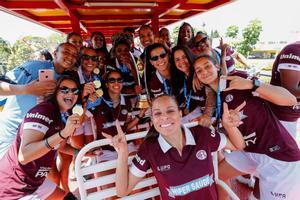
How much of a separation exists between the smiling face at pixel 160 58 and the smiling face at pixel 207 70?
2.61 feet

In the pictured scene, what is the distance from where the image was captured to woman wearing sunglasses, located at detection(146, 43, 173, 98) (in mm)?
2787

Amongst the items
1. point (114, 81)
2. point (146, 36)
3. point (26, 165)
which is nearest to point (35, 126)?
point (26, 165)

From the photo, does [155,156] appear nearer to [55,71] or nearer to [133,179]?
[133,179]

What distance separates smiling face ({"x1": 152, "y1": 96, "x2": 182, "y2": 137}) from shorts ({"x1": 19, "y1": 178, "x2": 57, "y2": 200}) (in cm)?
103

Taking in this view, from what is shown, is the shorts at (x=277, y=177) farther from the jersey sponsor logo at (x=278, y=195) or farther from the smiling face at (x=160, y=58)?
the smiling face at (x=160, y=58)

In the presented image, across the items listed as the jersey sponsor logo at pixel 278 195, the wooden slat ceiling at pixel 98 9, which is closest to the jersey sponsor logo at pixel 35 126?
the jersey sponsor logo at pixel 278 195

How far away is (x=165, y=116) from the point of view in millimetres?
1741

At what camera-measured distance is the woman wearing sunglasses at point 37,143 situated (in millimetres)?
1666

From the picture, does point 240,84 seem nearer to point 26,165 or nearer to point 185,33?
point 26,165

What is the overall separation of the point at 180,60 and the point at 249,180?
185 centimetres

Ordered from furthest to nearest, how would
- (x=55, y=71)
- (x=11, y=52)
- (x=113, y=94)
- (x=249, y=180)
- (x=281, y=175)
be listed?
(x=11, y=52), (x=249, y=180), (x=113, y=94), (x=55, y=71), (x=281, y=175)

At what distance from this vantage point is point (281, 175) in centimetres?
187

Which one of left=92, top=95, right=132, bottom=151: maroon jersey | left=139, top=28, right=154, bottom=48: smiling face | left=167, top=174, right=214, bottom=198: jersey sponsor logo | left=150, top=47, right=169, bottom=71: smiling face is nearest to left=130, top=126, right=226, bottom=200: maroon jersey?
left=167, top=174, right=214, bottom=198: jersey sponsor logo

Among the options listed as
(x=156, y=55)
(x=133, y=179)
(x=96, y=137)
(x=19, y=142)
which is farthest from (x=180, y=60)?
(x=19, y=142)
